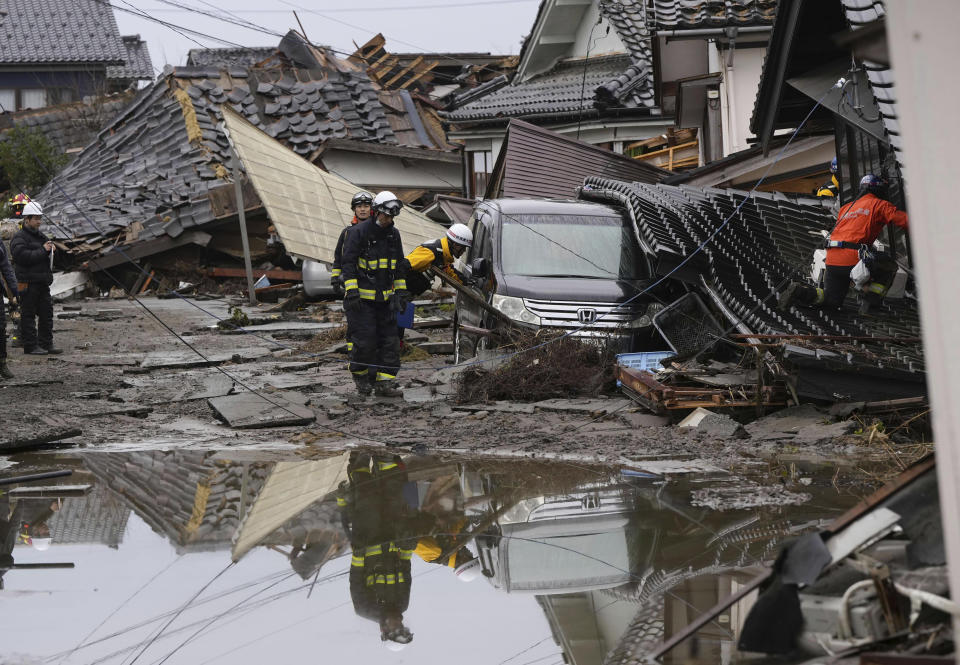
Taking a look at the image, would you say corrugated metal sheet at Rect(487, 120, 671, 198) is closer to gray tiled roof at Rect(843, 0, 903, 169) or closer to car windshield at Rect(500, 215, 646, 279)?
car windshield at Rect(500, 215, 646, 279)

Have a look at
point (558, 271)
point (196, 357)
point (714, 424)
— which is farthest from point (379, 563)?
point (196, 357)

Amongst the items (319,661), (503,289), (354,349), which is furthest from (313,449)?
(319,661)

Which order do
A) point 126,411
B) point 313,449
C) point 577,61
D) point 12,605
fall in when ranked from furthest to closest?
point 577,61, point 126,411, point 313,449, point 12,605

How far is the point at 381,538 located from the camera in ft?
17.4

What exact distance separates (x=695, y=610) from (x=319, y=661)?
140 cm

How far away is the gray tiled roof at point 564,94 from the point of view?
23359mm

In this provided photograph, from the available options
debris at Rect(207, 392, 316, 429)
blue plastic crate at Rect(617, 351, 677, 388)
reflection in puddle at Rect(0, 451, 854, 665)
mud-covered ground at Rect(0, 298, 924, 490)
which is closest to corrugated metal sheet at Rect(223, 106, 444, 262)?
mud-covered ground at Rect(0, 298, 924, 490)

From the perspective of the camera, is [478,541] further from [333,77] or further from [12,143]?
[12,143]

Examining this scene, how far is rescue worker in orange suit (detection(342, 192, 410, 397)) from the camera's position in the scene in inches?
397

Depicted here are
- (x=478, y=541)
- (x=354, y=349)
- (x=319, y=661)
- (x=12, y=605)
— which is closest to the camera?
(x=319, y=661)

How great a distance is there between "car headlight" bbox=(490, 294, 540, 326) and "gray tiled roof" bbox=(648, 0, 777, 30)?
664cm

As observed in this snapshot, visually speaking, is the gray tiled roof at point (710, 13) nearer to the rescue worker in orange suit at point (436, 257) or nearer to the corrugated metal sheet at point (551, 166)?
the corrugated metal sheet at point (551, 166)

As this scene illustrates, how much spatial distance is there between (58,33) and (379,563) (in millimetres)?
49966

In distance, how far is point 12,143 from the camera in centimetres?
3569
